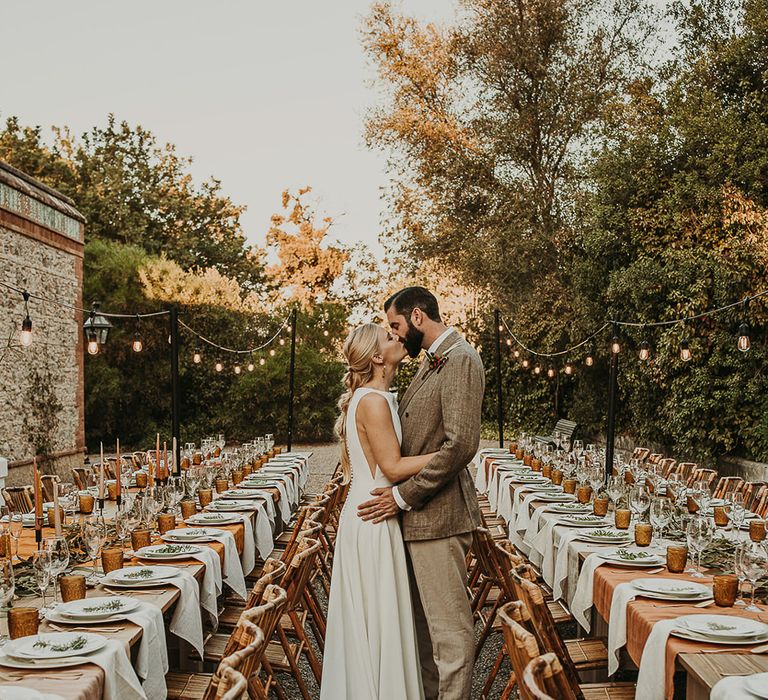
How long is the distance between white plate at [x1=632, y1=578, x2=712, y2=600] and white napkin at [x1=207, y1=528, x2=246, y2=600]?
7.21 ft

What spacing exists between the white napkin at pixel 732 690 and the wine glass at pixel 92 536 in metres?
2.60

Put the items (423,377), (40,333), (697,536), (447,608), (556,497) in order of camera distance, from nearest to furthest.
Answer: (447,608) < (423,377) < (697,536) < (556,497) < (40,333)

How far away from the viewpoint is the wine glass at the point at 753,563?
10.9 feet

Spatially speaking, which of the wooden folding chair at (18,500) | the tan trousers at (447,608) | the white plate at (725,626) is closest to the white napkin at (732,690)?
the white plate at (725,626)

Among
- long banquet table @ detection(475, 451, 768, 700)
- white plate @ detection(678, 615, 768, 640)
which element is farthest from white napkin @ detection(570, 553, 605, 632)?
white plate @ detection(678, 615, 768, 640)

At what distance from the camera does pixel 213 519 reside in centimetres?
561

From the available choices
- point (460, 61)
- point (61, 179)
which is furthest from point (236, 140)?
point (460, 61)

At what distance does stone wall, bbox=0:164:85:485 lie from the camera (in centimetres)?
1222

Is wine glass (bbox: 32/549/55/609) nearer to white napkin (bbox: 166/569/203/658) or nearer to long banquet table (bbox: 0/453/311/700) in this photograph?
long banquet table (bbox: 0/453/311/700)

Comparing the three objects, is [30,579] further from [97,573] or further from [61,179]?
[61,179]

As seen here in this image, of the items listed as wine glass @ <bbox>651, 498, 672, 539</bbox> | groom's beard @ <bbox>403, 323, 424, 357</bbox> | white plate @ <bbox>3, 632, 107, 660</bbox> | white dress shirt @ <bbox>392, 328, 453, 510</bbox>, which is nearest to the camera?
white plate @ <bbox>3, 632, 107, 660</bbox>

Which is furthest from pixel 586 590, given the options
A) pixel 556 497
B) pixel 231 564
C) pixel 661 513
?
pixel 556 497

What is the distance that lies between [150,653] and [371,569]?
925 mm

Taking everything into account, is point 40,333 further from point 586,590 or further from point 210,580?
point 586,590
